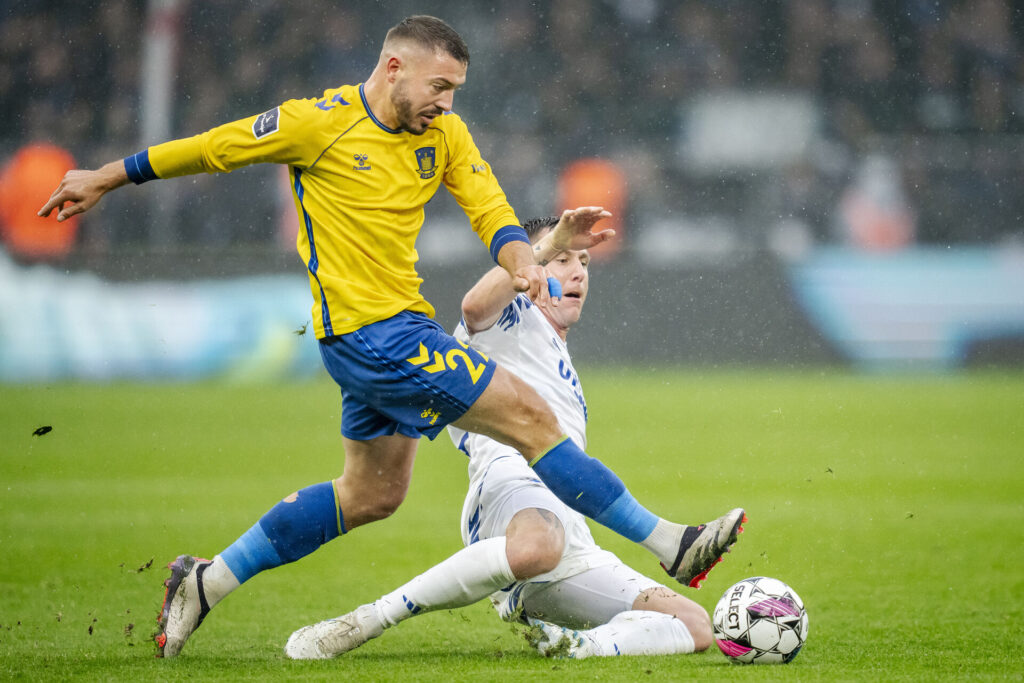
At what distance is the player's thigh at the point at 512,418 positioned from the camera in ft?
11.8

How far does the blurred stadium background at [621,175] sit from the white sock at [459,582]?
27.6 ft

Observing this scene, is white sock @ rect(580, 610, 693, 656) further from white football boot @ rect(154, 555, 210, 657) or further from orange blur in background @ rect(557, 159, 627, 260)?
orange blur in background @ rect(557, 159, 627, 260)

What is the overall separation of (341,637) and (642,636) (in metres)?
0.95

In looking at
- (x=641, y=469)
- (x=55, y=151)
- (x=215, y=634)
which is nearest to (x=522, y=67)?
(x=55, y=151)

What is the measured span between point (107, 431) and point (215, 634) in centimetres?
627

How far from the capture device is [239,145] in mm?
3605

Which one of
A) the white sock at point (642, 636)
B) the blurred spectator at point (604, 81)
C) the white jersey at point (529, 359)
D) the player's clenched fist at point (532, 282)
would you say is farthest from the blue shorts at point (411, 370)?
the blurred spectator at point (604, 81)

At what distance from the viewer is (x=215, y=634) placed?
14.7 ft

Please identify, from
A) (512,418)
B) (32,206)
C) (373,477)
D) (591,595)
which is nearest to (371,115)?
(512,418)

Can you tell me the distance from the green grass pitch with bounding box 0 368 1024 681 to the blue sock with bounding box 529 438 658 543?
1.38ft

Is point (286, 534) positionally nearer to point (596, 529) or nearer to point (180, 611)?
point (180, 611)

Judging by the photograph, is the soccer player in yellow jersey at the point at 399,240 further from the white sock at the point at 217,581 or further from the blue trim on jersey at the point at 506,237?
the white sock at the point at 217,581

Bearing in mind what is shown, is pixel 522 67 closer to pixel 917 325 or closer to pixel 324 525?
pixel 917 325

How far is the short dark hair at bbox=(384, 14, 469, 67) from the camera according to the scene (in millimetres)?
3670
